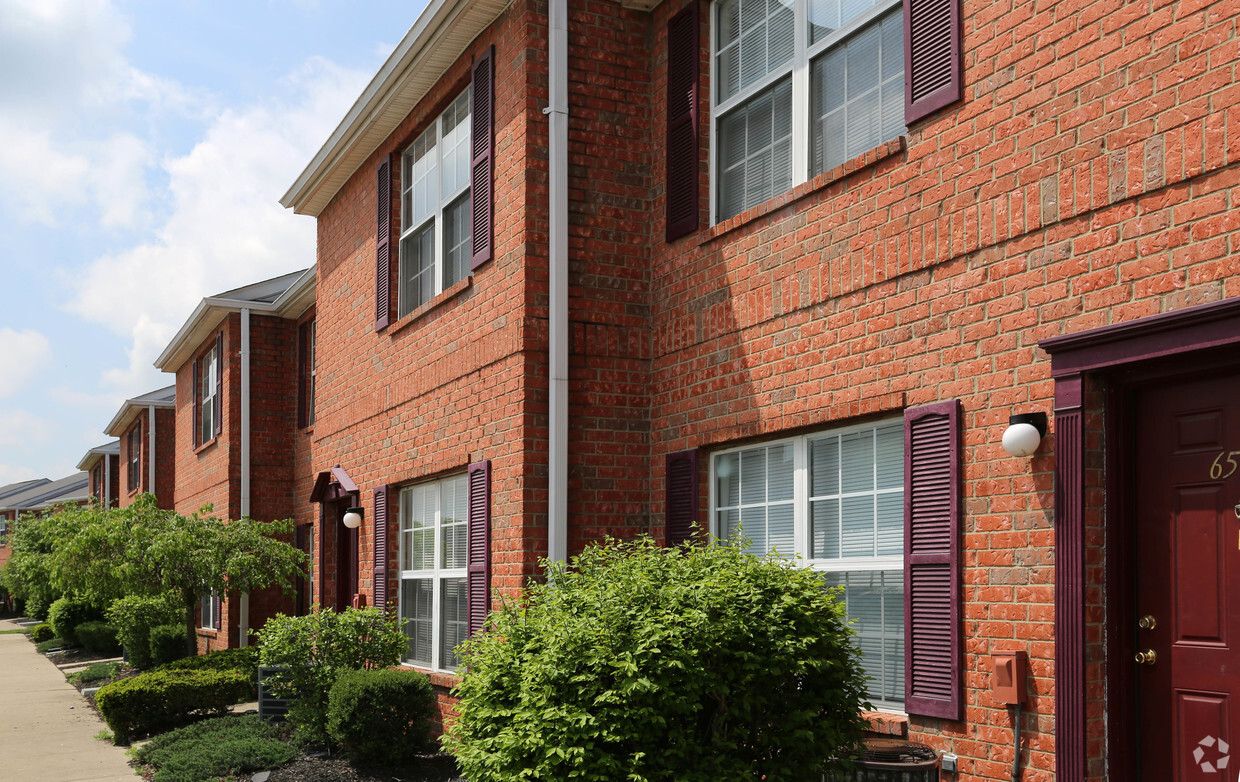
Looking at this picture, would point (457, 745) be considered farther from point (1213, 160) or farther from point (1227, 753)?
point (1213, 160)

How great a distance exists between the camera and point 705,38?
8609mm

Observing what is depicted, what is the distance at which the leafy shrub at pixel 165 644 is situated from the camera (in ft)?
55.6

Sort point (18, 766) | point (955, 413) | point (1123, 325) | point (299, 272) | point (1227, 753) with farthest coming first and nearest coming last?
point (299, 272) < point (18, 766) < point (955, 413) < point (1123, 325) < point (1227, 753)

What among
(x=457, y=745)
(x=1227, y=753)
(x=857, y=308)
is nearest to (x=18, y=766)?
(x=457, y=745)

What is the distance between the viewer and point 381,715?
30.3 ft

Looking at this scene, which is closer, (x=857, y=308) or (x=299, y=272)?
(x=857, y=308)

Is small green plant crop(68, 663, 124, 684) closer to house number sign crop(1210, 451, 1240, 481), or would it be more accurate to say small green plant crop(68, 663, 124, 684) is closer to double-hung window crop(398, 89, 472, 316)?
double-hung window crop(398, 89, 472, 316)

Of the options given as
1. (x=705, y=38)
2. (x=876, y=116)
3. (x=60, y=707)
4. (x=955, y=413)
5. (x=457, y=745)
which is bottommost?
(x=60, y=707)

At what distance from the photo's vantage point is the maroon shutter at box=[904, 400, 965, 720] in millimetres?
6000

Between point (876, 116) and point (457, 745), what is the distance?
4323 mm

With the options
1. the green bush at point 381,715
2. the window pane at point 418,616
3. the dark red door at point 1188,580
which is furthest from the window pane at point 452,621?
the dark red door at point 1188,580

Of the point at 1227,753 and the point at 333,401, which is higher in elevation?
the point at 333,401

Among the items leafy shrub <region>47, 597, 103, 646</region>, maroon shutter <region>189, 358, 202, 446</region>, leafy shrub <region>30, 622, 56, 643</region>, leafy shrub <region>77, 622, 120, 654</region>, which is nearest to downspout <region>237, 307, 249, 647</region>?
maroon shutter <region>189, 358, 202, 446</region>

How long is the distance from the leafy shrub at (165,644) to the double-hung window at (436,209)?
789 centimetres
